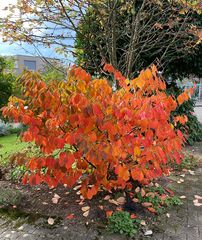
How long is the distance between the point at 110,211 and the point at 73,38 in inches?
120

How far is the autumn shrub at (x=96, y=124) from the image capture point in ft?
6.84

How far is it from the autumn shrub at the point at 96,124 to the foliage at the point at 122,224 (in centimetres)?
35

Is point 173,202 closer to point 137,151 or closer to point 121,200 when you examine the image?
point 121,200

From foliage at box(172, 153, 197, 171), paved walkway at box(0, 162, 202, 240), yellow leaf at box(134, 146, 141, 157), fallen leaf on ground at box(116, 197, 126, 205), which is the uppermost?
yellow leaf at box(134, 146, 141, 157)

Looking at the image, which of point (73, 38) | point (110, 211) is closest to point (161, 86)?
point (110, 211)

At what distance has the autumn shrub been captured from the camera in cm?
208

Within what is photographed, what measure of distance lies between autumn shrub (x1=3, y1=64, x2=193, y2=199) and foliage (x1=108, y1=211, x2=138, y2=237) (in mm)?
345

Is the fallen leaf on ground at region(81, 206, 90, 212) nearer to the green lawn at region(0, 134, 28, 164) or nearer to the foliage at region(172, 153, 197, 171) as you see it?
the green lawn at region(0, 134, 28, 164)

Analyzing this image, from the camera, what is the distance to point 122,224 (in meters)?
2.43

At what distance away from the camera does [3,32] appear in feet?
13.3

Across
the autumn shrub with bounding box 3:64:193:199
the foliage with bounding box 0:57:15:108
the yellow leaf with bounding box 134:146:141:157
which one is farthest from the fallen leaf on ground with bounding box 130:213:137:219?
the foliage with bounding box 0:57:15:108

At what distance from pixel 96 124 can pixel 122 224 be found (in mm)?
1003

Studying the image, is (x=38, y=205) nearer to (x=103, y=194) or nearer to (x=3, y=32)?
(x=103, y=194)

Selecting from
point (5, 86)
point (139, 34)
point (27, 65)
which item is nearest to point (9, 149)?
point (5, 86)
